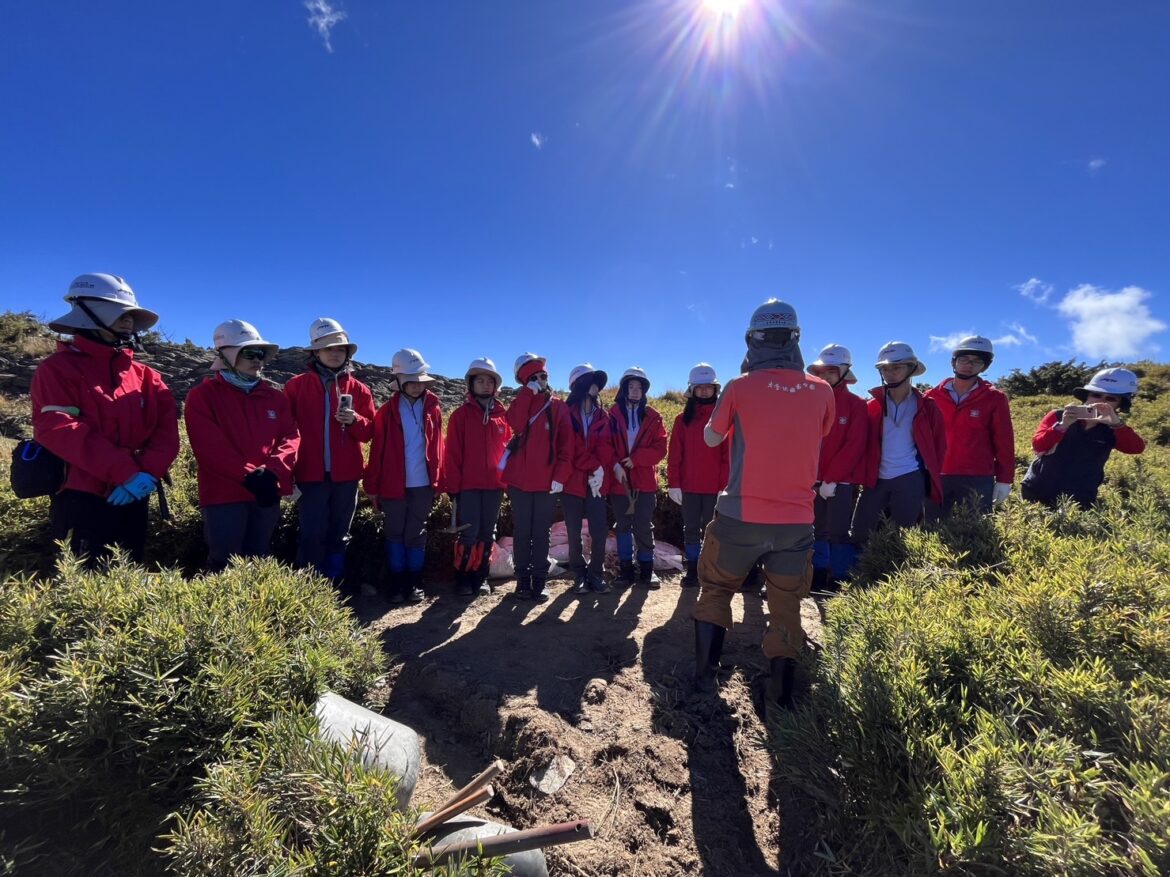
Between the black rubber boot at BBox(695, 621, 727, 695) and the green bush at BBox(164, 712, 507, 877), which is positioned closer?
the green bush at BBox(164, 712, 507, 877)

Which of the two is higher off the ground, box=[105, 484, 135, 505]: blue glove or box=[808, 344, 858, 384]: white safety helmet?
box=[808, 344, 858, 384]: white safety helmet

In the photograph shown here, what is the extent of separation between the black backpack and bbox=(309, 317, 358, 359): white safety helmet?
190 cm

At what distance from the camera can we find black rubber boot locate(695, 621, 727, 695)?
345 cm


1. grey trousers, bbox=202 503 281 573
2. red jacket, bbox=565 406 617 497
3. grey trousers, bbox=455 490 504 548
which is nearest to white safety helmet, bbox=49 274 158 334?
grey trousers, bbox=202 503 281 573


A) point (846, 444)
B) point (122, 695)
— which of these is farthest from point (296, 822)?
point (846, 444)

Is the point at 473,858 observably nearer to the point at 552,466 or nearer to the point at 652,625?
the point at 652,625

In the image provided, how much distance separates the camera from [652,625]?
14.8 feet

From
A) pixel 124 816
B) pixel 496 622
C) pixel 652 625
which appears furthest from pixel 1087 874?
pixel 496 622

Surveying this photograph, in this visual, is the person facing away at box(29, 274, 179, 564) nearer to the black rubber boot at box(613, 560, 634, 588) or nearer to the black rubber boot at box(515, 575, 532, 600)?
the black rubber boot at box(515, 575, 532, 600)

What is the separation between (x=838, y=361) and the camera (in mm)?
5094

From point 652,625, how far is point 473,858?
10.5 ft

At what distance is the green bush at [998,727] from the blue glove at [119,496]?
3896 mm

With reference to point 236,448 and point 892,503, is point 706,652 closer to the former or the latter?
point 892,503

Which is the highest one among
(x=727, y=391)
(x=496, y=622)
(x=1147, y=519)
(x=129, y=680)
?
(x=727, y=391)
